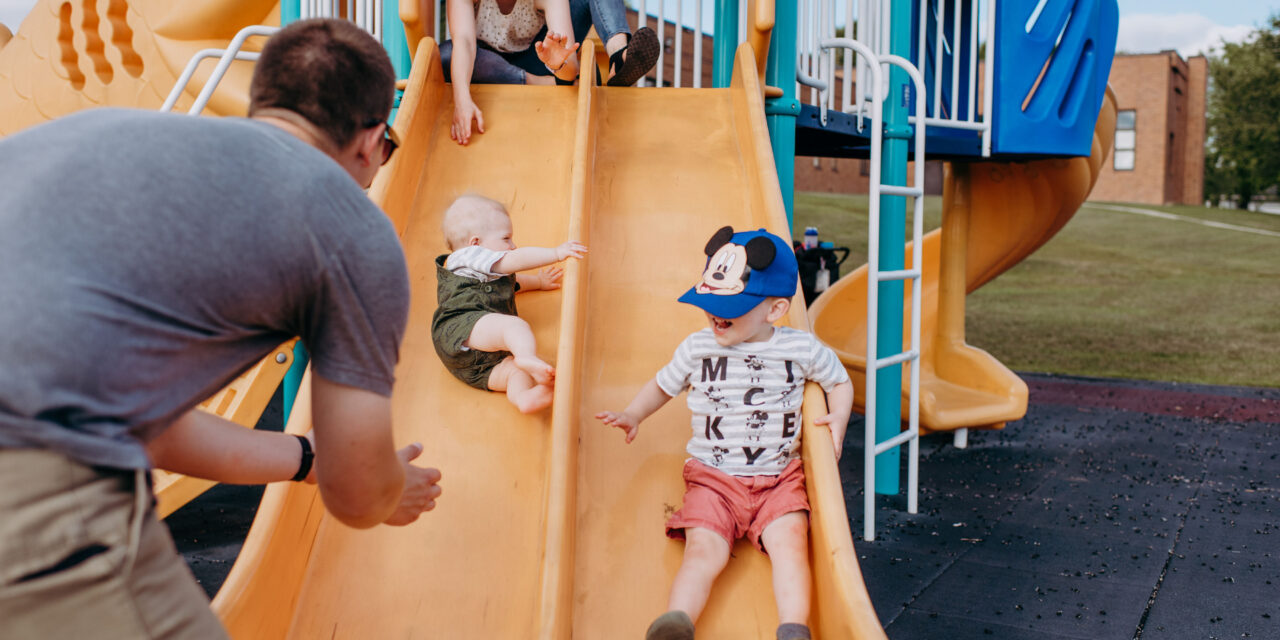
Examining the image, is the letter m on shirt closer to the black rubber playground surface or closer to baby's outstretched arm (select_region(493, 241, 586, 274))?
baby's outstretched arm (select_region(493, 241, 586, 274))

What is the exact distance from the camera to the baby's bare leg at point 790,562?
8.09 feet

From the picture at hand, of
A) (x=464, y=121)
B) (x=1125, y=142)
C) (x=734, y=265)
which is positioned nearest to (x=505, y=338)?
(x=734, y=265)

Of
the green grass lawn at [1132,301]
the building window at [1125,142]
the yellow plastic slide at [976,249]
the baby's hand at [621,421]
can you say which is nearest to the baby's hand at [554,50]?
the baby's hand at [621,421]

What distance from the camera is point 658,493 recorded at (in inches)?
115

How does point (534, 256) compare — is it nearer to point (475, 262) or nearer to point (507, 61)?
point (475, 262)

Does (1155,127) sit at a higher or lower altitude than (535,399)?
higher

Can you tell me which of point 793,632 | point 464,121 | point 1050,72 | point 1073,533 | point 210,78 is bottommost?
point 1073,533

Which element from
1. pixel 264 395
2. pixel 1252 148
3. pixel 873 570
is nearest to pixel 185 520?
pixel 264 395

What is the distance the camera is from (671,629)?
2.35 metres

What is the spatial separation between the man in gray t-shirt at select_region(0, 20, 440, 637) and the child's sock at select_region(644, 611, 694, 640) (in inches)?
49.1

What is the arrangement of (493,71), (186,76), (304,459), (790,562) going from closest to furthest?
(304,459)
(790,562)
(186,76)
(493,71)

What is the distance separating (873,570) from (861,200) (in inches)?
1123

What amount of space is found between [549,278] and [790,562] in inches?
59.1

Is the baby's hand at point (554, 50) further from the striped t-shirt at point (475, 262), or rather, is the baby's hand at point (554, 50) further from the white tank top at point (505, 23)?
the striped t-shirt at point (475, 262)
